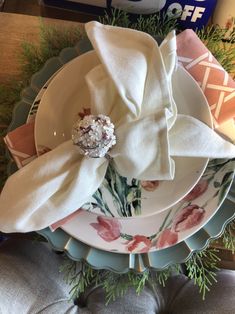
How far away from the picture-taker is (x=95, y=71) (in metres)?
0.41

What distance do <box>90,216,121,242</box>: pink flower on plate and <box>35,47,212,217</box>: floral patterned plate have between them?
1 cm

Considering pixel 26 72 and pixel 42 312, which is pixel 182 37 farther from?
pixel 42 312

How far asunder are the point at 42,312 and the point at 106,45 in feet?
1.12

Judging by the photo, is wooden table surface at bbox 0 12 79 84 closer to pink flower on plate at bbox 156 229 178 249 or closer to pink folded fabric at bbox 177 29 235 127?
pink folded fabric at bbox 177 29 235 127

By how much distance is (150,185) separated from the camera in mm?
451

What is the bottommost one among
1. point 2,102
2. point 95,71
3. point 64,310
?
point 64,310

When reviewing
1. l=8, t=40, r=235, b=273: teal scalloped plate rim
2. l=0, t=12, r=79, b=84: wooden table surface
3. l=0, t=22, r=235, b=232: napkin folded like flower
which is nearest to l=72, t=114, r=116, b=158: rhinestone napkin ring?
l=0, t=22, r=235, b=232: napkin folded like flower

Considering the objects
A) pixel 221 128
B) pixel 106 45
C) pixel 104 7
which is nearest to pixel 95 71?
pixel 106 45

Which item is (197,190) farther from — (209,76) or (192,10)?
(192,10)

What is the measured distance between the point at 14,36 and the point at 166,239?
15.1 inches

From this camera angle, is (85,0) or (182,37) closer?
(182,37)

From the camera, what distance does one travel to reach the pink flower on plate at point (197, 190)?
0.45m

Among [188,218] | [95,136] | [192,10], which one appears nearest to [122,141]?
[95,136]

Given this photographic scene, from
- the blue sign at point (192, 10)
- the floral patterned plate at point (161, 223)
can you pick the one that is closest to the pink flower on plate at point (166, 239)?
the floral patterned plate at point (161, 223)
